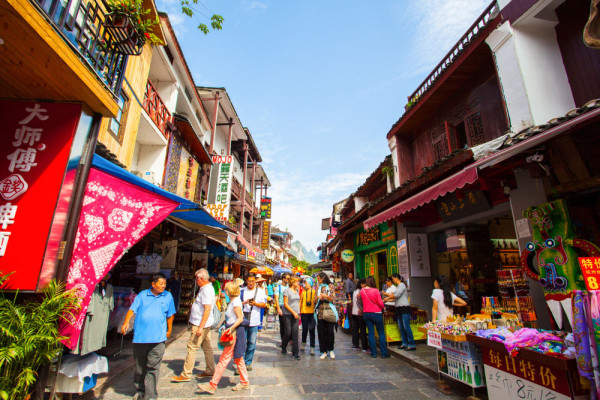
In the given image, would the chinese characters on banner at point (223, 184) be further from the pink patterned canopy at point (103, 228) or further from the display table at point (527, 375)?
the display table at point (527, 375)

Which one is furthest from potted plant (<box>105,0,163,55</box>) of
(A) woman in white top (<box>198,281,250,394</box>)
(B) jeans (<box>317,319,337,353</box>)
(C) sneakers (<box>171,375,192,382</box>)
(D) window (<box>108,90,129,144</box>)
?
(B) jeans (<box>317,319,337,353</box>)

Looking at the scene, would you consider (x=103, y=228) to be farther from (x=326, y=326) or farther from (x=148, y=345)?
(x=326, y=326)

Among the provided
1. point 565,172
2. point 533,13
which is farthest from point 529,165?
point 533,13

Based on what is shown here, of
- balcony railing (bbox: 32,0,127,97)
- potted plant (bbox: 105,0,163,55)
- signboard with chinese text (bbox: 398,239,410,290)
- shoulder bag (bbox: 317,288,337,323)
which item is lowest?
shoulder bag (bbox: 317,288,337,323)

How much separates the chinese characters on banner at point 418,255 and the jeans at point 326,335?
3.65 m

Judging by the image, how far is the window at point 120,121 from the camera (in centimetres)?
738

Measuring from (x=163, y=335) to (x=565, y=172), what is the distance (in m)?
→ 6.48

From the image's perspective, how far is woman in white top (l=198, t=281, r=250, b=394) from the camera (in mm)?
4547

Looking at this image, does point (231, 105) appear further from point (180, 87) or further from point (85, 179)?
point (85, 179)

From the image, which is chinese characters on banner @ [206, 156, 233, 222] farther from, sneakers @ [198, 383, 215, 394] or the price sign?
the price sign

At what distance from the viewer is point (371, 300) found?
688 centimetres

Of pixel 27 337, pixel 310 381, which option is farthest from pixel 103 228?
pixel 310 381

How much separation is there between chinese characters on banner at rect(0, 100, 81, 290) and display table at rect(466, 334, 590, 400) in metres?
5.74

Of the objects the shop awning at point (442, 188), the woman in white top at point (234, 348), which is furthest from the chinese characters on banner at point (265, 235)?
the woman in white top at point (234, 348)
